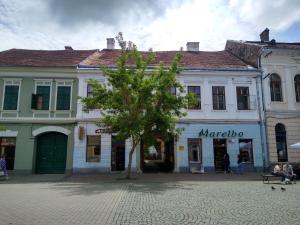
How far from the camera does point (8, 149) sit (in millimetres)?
21938

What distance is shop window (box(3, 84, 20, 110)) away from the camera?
878 inches

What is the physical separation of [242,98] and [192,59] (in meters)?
5.60

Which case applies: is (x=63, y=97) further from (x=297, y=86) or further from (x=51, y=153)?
(x=297, y=86)

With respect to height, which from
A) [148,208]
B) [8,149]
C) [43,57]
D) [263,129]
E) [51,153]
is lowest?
[148,208]

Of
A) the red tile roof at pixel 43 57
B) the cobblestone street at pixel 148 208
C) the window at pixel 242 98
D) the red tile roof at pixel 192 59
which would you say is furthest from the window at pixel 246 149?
the red tile roof at pixel 43 57

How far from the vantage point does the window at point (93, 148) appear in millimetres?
22031

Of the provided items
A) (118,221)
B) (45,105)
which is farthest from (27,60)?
(118,221)

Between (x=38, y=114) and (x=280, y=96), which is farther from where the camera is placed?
(x=280, y=96)

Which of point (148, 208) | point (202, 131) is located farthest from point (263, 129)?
point (148, 208)

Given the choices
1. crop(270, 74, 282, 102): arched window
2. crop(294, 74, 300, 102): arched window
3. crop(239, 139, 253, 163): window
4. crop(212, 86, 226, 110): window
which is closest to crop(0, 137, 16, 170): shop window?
crop(212, 86, 226, 110): window

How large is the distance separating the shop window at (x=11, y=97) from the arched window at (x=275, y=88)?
799 inches

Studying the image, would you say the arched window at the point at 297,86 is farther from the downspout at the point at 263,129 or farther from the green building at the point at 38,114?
the green building at the point at 38,114

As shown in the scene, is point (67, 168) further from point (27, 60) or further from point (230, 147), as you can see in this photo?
point (230, 147)

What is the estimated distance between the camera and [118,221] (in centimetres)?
709
